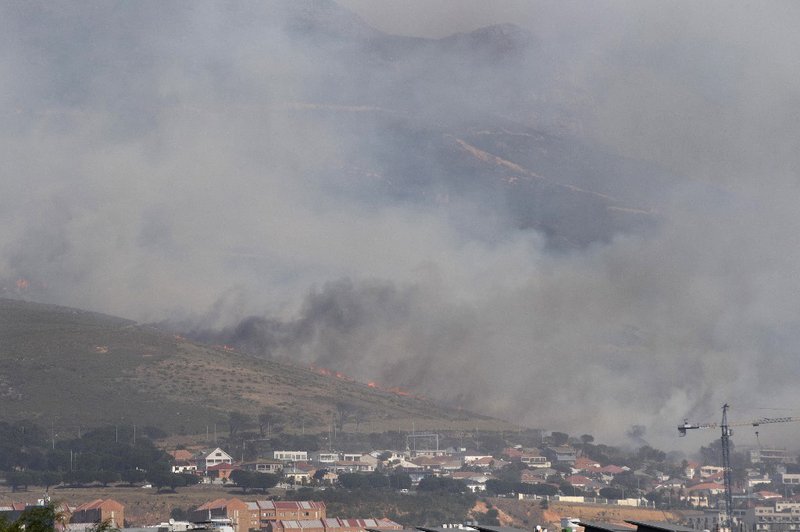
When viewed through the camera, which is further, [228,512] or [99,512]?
[228,512]

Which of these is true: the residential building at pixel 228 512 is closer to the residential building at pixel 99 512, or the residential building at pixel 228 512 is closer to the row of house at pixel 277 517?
the row of house at pixel 277 517

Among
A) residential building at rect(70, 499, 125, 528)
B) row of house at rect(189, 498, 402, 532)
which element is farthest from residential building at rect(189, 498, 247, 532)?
residential building at rect(70, 499, 125, 528)

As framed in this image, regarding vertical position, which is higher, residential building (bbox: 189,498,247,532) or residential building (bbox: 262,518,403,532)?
residential building (bbox: 189,498,247,532)

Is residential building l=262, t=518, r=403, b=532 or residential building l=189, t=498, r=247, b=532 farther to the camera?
residential building l=189, t=498, r=247, b=532

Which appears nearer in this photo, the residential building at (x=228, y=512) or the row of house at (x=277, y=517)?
the row of house at (x=277, y=517)

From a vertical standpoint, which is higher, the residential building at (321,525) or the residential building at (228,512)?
the residential building at (228,512)

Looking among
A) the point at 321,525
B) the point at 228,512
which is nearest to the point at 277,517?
the point at 228,512

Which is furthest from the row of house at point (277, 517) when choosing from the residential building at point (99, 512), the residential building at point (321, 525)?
the residential building at point (99, 512)

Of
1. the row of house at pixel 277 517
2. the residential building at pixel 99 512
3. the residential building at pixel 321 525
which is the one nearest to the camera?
the residential building at pixel 99 512

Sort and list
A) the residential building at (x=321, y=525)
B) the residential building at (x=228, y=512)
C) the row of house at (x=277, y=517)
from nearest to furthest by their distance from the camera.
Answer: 1. the residential building at (x=321, y=525)
2. the row of house at (x=277, y=517)
3. the residential building at (x=228, y=512)

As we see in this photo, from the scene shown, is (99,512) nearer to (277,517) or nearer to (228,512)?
(228,512)

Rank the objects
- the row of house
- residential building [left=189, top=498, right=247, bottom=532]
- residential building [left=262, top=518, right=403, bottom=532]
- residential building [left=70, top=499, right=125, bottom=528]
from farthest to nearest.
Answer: residential building [left=189, top=498, right=247, bottom=532], the row of house, residential building [left=262, top=518, right=403, bottom=532], residential building [left=70, top=499, right=125, bottom=528]

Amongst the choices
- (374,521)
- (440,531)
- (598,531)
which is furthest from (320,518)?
(598,531)

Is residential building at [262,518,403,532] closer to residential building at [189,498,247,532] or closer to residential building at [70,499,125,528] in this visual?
residential building at [189,498,247,532]
